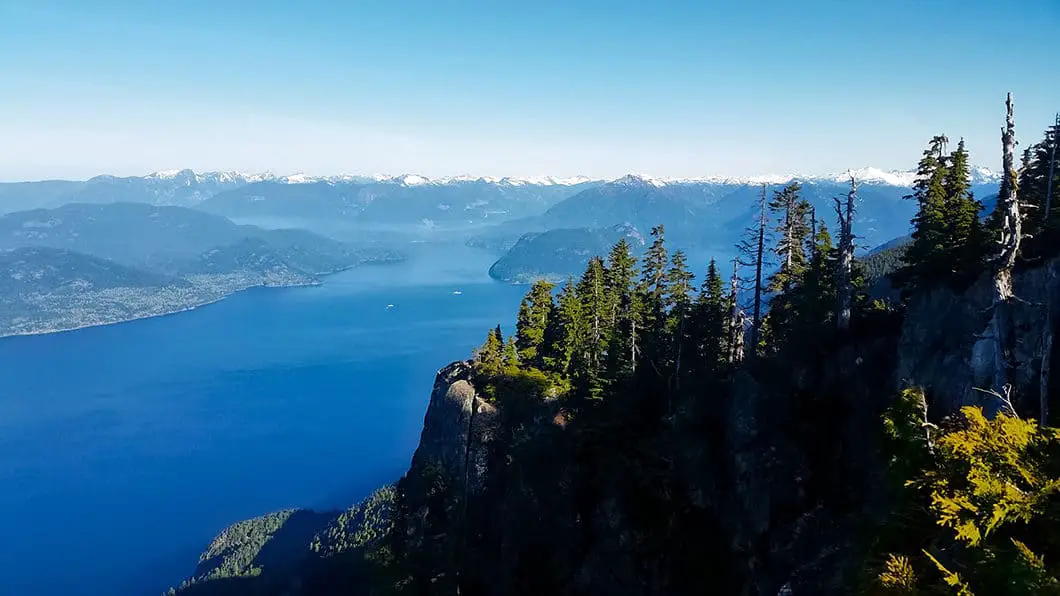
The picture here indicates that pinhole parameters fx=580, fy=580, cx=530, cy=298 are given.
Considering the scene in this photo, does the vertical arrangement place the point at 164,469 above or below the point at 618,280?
below

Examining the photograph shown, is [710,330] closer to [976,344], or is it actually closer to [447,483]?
[976,344]

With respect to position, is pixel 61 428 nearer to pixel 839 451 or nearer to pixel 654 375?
pixel 654 375

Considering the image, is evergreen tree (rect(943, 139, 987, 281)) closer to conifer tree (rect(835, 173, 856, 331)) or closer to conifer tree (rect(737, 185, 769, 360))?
conifer tree (rect(835, 173, 856, 331))

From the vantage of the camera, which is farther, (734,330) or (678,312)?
(678,312)

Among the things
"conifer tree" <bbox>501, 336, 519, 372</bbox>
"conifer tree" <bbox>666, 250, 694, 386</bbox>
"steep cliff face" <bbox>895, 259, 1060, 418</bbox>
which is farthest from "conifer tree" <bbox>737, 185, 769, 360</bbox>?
"conifer tree" <bbox>501, 336, 519, 372</bbox>

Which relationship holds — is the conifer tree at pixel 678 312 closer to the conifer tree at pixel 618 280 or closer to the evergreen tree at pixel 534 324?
the conifer tree at pixel 618 280

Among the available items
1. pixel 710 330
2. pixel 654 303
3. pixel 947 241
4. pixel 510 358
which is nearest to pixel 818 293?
pixel 947 241
